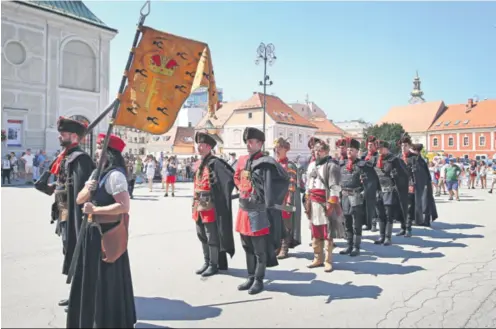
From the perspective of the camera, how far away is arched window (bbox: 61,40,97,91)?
96.1ft

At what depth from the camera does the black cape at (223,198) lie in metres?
5.81

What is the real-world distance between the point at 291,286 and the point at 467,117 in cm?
7892

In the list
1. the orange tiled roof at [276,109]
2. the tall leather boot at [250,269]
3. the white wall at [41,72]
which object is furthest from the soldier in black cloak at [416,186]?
the orange tiled roof at [276,109]

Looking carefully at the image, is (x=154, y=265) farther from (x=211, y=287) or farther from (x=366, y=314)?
(x=366, y=314)

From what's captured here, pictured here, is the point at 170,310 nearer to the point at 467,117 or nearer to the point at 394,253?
the point at 394,253

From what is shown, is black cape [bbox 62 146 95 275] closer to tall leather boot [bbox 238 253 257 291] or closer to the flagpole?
the flagpole

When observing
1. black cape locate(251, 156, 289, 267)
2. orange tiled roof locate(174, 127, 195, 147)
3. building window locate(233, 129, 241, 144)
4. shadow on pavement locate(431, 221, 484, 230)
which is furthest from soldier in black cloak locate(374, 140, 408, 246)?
orange tiled roof locate(174, 127, 195, 147)

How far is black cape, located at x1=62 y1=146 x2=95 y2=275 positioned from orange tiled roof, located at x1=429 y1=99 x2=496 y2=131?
253 ft

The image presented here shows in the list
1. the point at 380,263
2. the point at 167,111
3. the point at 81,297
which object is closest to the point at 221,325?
the point at 81,297

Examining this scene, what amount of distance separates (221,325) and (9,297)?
2651 mm

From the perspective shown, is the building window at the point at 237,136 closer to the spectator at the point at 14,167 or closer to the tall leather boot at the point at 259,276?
the spectator at the point at 14,167

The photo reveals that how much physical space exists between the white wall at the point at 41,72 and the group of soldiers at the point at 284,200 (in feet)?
82.3

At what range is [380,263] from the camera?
22.1 feet

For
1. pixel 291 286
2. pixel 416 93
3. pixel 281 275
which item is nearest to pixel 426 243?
pixel 281 275
